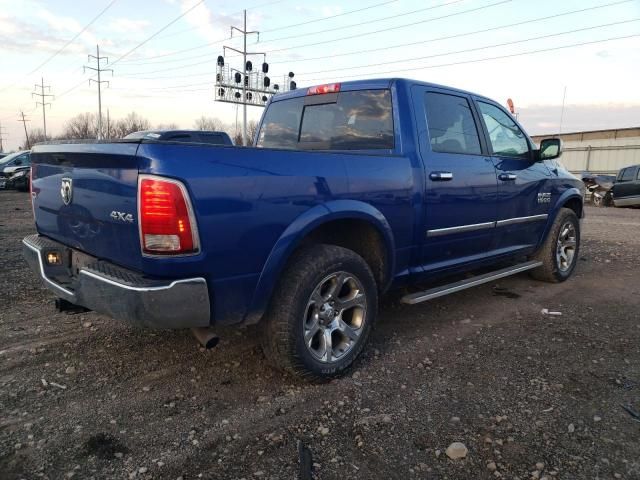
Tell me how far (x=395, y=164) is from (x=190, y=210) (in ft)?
5.33

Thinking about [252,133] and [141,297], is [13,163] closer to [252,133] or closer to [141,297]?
[252,133]

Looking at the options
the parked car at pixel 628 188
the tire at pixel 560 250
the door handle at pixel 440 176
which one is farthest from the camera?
the parked car at pixel 628 188

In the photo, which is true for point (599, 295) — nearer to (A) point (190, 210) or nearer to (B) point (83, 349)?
(A) point (190, 210)

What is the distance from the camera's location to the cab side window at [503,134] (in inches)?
178


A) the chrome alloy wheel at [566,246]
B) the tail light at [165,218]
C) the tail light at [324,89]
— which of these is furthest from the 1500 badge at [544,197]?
the tail light at [165,218]

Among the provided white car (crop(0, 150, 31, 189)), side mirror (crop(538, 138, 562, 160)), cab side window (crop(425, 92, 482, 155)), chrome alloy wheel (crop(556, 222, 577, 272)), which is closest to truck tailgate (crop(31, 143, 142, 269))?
cab side window (crop(425, 92, 482, 155))

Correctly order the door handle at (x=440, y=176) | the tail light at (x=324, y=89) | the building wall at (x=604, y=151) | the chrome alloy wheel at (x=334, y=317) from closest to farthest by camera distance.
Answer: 1. the chrome alloy wheel at (x=334, y=317)
2. the door handle at (x=440, y=176)
3. the tail light at (x=324, y=89)
4. the building wall at (x=604, y=151)

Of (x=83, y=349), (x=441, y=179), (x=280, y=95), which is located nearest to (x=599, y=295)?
(x=441, y=179)

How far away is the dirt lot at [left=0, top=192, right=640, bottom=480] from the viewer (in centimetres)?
230

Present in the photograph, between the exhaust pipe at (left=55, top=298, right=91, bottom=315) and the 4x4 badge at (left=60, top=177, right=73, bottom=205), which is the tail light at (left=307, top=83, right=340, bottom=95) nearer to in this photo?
the 4x4 badge at (left=60, top=177, right=73, bottom=205)

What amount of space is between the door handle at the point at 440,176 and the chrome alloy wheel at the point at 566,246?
2.55 metres

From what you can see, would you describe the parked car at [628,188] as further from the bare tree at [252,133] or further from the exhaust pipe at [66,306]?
the exhaust pipe at [66,306]

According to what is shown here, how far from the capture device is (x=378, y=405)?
2.82m

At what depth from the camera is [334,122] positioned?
3.98 m
